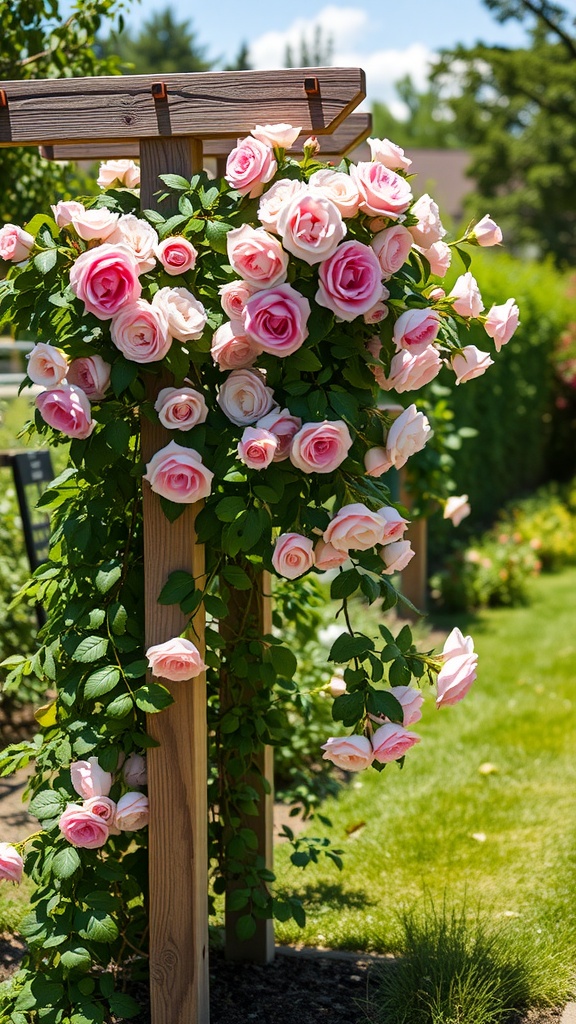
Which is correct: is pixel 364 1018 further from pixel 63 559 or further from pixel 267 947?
pixel 63 559

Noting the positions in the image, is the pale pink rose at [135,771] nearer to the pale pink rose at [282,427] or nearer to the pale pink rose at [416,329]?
the pale pink rose at [282,427]

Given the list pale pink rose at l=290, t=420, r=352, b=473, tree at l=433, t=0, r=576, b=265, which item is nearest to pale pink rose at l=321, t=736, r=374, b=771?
pale pink rose at l=290, t=420, r=352, b=473

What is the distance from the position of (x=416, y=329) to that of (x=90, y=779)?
1184 mm

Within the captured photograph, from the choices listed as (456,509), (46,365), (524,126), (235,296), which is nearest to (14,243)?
(46,365)

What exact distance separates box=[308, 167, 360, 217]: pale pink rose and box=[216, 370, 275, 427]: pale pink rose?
1.26ft

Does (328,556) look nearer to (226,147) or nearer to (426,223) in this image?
(426,223)

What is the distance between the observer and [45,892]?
2.36 metres

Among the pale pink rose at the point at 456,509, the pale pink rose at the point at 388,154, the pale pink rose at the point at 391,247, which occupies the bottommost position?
the pale pink rose at the point at 456,509

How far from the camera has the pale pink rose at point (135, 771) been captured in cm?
241

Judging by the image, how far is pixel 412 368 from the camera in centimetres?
220

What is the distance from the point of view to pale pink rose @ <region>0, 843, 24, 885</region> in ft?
7.56

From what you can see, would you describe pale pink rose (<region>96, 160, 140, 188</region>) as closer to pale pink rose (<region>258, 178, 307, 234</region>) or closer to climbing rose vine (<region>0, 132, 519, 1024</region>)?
climbing rose vine (<region>0, 132, 519, 1024</region>)

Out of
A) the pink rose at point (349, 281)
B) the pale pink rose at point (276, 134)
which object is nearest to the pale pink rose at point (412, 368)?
the pink rose at point (349, 281)

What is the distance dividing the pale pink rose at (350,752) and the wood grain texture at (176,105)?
4.25 ft
